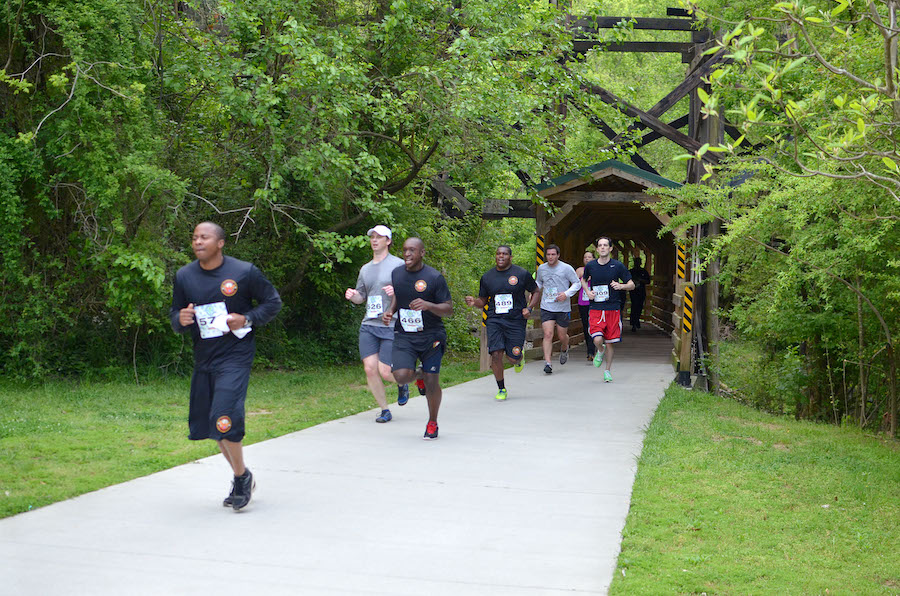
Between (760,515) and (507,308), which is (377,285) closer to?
(507,308)

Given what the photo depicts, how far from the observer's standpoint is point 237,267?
6.54 meters

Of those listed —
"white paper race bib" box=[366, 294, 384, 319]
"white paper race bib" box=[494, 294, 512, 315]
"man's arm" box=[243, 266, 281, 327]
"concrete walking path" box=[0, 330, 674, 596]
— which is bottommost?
"concrete walking path" box=[0, 330, 674, 596]

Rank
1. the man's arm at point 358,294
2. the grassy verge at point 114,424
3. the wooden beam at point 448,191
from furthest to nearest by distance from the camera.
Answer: the wooden beam at point 448,191
the man's arm at point 358,294
the grassy verge at point 114,424

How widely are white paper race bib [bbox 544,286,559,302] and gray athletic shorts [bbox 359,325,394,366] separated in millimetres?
5664

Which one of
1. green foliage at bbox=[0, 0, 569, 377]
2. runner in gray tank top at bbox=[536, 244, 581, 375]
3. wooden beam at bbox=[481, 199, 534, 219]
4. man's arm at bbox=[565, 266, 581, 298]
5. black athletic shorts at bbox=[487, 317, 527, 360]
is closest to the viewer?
green foliage at bbox=[0, 0, 569, 377]

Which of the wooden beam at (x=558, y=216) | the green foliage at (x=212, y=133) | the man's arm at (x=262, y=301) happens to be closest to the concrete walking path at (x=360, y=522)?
the man's arm at (x=262, y=301)

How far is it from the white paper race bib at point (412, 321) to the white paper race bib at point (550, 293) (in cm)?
637

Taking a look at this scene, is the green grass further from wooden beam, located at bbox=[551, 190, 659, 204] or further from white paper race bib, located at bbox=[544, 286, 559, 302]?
wooden beam, located at bbox=[551, 190, 659, 204]

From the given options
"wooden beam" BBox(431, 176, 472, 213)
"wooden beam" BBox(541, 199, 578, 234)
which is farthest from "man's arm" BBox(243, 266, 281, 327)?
"wooden beam" BBox(431, 176, 472, 213)

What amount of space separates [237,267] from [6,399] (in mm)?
6131

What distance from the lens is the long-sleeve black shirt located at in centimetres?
639

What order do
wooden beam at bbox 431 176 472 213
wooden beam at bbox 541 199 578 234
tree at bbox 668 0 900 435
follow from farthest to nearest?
wooden beam at bbox 431 176 472 213 < wooden beam at bbox 541 199 578 234 < tree at bbox 668 0 900 435

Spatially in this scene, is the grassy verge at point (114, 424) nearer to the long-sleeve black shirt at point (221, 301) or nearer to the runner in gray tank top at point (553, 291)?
the long-sleeve black shirt at point (221, 301)

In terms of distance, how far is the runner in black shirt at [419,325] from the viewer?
9180mm
